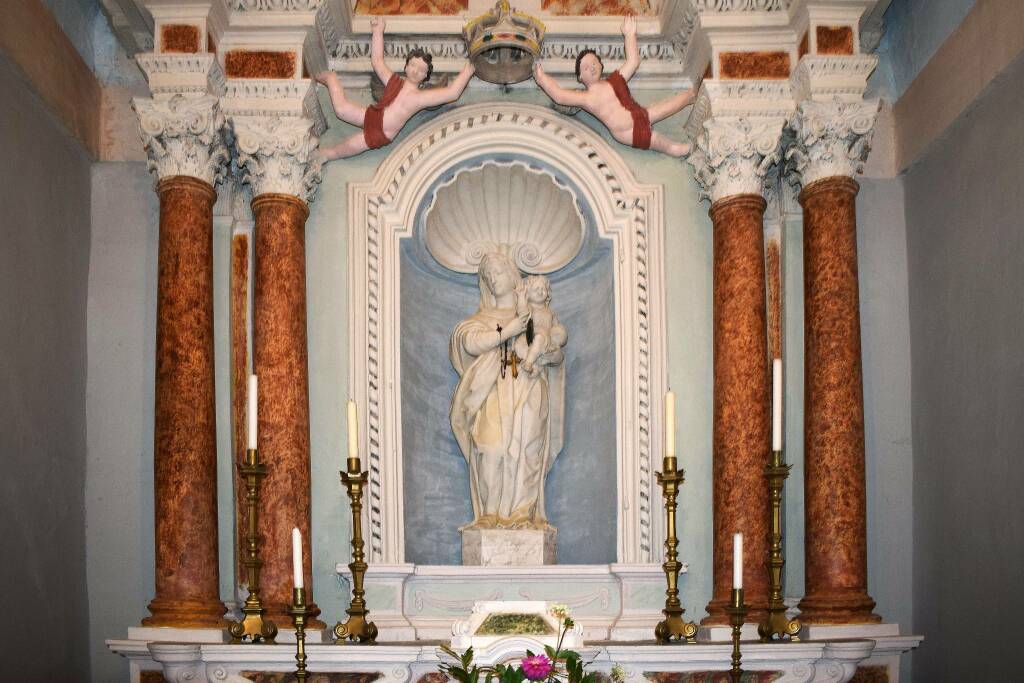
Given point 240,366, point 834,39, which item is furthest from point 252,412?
point 834,39

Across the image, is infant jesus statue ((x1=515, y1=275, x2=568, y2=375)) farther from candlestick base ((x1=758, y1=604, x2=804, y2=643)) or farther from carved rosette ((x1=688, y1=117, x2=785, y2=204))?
candlestick base ((x1=758, y1=604, x2=804, y2=643))

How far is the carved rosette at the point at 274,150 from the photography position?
30.8 feet

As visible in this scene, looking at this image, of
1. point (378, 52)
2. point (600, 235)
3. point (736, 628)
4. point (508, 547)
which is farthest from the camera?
point (600, 235)

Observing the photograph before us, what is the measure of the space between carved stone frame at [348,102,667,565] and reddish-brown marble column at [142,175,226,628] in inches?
41.1

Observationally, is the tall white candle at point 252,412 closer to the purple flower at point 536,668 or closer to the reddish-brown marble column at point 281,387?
the reddish-brown marble column at point 281,387

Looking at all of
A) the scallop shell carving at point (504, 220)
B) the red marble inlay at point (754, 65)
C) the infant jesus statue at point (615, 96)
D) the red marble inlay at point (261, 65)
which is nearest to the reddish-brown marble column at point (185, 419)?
the red marble inlay at point (261, 65)

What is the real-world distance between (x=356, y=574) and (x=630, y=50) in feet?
13.1

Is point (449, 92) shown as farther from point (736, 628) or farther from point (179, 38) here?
point (736, 628)

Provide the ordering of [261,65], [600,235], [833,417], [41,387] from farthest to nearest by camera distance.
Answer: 1. [600,235]
2. [261,65]
3. [833,417]
4. [41,387]

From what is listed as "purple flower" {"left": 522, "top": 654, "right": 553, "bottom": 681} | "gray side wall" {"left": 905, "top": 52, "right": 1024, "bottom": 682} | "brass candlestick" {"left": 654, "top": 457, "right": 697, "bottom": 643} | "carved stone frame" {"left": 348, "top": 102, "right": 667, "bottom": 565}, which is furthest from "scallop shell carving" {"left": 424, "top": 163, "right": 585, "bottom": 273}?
"purple flower" {"left": 522, "top": 654, "right": 553, "bottom": 681}

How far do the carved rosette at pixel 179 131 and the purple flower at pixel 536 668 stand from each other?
4.48 m

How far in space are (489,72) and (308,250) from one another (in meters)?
1.65

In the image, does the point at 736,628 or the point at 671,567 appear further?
the point at 671,567

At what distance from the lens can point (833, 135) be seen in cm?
934
